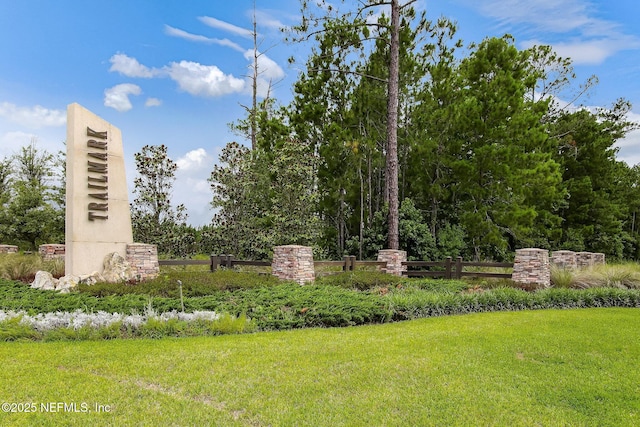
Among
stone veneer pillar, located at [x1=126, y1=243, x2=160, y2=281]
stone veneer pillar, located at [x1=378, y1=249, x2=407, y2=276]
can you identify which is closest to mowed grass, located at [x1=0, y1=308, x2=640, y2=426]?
stone veneer pillar, located at [x1=126, y1=243, x2=160, y2=281]

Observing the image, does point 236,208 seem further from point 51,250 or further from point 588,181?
point 588,181

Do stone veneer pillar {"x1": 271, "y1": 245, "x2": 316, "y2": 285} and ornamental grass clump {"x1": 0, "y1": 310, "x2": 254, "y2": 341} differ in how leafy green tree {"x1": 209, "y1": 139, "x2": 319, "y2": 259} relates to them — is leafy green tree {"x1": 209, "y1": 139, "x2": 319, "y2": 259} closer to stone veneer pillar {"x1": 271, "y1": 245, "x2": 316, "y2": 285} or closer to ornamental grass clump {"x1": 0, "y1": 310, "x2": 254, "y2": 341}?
stone veneer pillar {"x1": 271, "y1": 245, "x2": 316, "y2": 285}

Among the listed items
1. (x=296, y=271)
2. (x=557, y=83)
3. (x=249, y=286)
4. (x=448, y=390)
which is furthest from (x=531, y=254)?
(x=557, y=83)

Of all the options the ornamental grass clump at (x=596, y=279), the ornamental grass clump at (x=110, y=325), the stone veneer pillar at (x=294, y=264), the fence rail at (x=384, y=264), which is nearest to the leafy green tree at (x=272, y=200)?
the fence rail at (x=384, y=264)

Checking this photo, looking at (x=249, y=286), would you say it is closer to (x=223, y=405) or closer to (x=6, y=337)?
(x=6, y=337)

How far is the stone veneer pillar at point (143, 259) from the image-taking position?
35.1ft

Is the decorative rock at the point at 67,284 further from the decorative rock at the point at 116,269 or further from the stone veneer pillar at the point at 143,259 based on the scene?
the stone veneer pillar at the point at 143,259

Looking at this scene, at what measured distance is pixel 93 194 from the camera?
1040cm

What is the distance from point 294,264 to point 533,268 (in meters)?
6.85

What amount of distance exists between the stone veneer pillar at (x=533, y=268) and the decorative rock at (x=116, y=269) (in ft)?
34.2

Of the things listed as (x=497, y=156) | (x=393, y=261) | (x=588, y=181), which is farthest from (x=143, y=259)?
(x=588, y=181)

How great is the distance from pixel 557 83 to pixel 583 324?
2293 centimetres

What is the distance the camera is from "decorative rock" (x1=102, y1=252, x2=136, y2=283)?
9.99 metres

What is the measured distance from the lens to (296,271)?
438 inches
